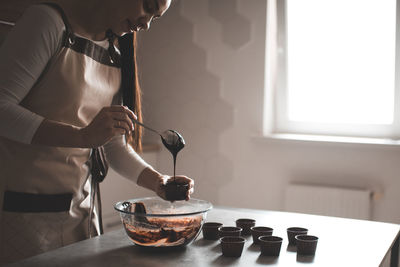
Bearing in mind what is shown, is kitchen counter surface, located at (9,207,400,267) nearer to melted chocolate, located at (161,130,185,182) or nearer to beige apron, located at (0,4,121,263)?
beige apron, located at (0,4,121,263)

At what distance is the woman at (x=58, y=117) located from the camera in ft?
4.05

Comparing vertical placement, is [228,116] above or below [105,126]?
above

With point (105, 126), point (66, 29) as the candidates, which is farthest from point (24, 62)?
point (105, 126)

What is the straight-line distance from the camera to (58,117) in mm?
1356

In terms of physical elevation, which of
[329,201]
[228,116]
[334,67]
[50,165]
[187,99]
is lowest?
[329,201]

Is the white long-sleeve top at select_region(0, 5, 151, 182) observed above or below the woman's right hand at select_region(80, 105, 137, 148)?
above

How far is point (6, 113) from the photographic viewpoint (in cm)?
121

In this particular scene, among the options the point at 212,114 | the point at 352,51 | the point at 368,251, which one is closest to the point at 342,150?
the point at 352,51

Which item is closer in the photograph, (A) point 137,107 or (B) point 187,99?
(A) point 137,107

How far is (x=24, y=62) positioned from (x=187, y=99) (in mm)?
2073

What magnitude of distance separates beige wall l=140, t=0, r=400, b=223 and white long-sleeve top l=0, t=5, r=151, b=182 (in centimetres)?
190

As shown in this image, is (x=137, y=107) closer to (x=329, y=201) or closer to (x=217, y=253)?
(x=217, y=253)

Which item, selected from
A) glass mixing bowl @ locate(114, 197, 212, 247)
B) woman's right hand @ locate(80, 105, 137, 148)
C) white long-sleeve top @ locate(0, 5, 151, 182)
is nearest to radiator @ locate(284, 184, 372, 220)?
glass mixing bowl @ locate(114, 197, 212, 247)

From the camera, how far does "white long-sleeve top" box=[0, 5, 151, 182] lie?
1220mm
